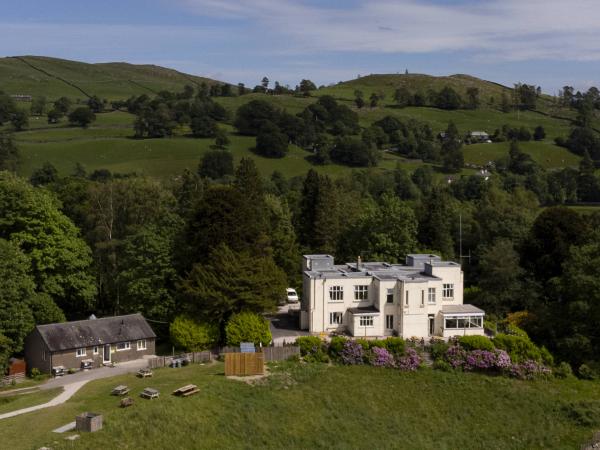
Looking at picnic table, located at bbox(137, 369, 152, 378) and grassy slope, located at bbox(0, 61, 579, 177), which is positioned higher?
grassy slope, located at bbox(0, 61, 579, 177)

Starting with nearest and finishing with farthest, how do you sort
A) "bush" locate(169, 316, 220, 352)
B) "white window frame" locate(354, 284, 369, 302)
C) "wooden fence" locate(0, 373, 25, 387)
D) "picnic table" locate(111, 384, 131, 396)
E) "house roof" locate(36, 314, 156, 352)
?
1. "picnic table" locate(111, 384, 131, 396)
2. "wooden fence" locate(0, 373, 25, 387)
3. "house roof" locate(36, 314, 156, 352)
4. "bush" locate(169, 316, 220, 352)
5. "white window frame" locate(354, 284, 369, 302)

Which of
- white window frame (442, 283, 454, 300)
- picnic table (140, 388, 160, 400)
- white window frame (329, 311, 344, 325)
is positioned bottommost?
picnic table (140, 388, 160, 400)

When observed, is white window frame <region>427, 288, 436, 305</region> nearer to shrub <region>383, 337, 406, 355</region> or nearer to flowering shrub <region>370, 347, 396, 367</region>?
shrub <region>383, 337, 406, 355</region>

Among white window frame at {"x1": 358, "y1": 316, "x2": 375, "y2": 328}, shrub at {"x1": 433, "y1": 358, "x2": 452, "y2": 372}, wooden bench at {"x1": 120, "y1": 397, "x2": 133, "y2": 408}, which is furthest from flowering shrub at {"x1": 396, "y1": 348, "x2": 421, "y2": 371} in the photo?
wooden bench at {"x1": 120, "y1": 397, "x2": 133, "y2": 408}

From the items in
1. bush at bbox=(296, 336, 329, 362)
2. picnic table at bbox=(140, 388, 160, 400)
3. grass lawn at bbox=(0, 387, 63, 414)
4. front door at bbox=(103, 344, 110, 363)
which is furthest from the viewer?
front door at bbox=(103, 344, 110, 363)

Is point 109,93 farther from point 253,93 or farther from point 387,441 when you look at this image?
point 387,441

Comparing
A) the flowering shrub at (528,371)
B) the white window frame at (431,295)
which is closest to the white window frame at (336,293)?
the white window frame at (431,295)

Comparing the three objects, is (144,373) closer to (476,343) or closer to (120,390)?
(120,390)
